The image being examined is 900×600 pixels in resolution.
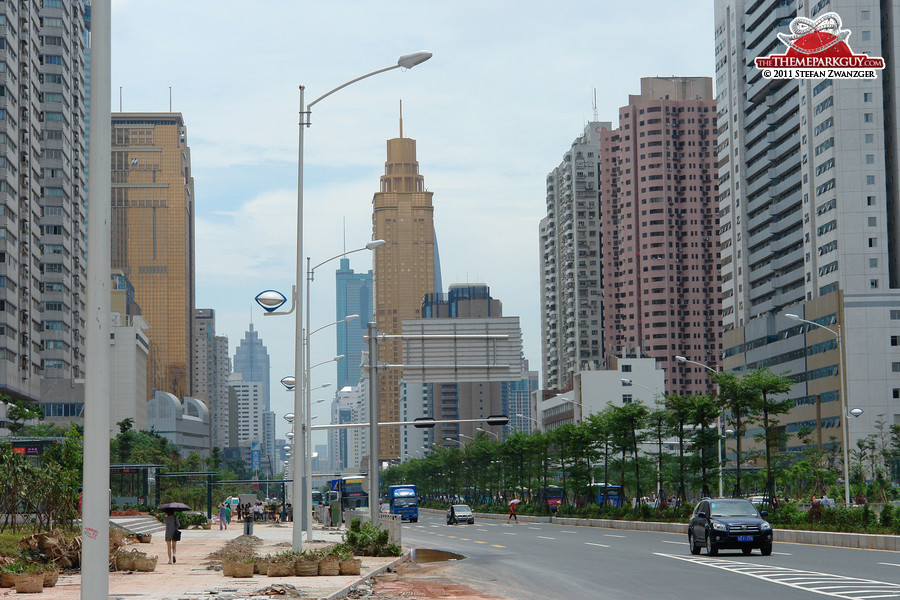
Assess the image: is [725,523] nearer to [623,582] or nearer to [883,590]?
[623,582]

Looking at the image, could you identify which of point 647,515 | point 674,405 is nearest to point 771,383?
point 674,405

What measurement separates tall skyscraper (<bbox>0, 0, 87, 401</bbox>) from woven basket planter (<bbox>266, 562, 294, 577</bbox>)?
85.2m

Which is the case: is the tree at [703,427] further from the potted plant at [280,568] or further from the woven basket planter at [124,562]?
the potted plant at [280,568]

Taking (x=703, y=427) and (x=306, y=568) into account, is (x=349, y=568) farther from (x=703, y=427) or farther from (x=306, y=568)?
(x=703, y=427)

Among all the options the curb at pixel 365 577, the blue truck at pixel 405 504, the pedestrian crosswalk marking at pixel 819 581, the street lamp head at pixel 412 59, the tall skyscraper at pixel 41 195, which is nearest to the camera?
the pedestrian crosswalk marking at pixel 819 581

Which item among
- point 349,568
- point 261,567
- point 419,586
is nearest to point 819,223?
point 261,567

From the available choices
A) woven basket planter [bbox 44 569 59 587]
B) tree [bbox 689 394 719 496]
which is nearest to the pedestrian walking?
woven basket planter [bbox 44 569 59 587]

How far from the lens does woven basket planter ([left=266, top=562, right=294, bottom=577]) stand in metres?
24.5

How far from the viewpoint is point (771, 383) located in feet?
163

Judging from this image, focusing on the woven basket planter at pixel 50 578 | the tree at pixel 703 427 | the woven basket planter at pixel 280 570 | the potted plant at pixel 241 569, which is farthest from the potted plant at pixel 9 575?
the tree at pixel 703 427

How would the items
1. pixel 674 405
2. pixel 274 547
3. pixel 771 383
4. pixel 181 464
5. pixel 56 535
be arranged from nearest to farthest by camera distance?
pixel 56 535
pixel 274 547
pixel 771 383
pixel 674 405
pixel 181 464

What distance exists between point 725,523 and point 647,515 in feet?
96.0

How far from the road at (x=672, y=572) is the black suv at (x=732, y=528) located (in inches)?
14.7

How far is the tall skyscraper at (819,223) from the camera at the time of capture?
108 metres
